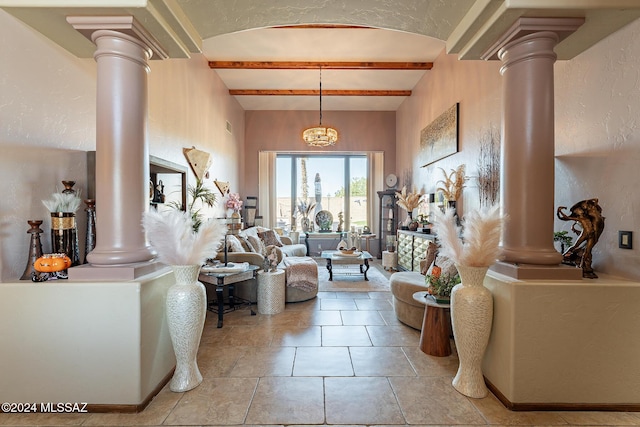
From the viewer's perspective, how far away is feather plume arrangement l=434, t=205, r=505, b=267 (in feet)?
6.73

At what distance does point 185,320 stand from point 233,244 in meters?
2.46

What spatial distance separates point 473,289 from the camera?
2.14m

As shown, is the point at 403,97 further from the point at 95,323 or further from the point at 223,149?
the point at 95,323

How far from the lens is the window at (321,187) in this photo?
9.02 m

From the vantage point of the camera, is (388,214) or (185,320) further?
(388,214)

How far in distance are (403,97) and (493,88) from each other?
391cm

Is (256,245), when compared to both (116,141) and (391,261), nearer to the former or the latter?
(391,261)

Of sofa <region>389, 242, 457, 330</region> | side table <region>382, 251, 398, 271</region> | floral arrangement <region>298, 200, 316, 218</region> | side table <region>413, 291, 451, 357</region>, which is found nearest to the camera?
side table <region>413, 291, 451, 357</region>

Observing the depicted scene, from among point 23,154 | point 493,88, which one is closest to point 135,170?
point 23,154

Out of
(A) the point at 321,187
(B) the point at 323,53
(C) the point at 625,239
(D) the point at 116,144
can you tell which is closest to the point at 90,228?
(D) the point at 116,144

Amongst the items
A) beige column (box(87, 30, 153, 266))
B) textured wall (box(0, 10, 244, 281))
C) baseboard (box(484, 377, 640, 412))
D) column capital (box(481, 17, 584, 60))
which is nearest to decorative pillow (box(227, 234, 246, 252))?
textured wall (box(0, 10, 244, 281))

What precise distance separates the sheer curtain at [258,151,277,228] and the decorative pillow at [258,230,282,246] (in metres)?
1.62

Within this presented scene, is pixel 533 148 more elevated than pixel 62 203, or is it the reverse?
pixel 533 148

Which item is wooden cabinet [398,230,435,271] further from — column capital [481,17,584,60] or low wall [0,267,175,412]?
low wall [0,267,175,412]
